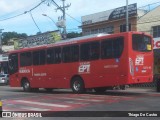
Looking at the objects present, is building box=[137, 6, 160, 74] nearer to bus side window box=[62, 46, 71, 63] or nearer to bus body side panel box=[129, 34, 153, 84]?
bus side window box=[62, 46, 71, 63]

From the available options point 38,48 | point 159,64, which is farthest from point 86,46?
point 159,64

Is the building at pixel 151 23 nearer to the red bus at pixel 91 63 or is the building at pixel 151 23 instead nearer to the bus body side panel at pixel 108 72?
the red bus at pixel 91 63

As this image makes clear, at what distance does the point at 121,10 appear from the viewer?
42.7 m

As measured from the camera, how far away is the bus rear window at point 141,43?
69.5 ft

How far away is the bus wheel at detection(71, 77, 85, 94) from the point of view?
2374 centimetres

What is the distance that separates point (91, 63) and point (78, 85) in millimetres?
1888

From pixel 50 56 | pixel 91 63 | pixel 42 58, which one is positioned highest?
pixel 50 56

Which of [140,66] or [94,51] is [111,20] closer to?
[94,51]

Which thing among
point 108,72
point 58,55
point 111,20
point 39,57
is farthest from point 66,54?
point 111,20

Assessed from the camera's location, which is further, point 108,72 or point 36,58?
point 36,58

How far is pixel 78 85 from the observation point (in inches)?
945

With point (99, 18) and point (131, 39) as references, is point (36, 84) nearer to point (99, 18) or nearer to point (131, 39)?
point (131, 39)

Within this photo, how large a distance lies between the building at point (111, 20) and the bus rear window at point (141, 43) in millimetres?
19112

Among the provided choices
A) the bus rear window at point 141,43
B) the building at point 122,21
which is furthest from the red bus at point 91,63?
the building at point 122,21
